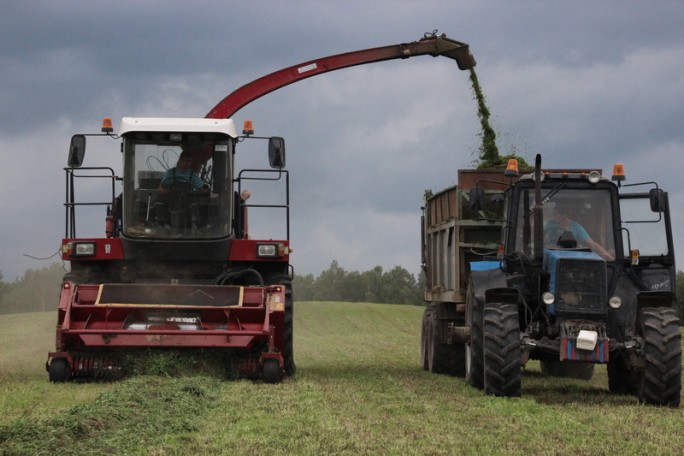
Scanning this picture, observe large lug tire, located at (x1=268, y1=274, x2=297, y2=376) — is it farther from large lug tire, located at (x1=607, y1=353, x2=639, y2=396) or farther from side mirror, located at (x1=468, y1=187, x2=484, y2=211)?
large lug tire, located at (x1=607, y1=353, x2=639, y2=396)

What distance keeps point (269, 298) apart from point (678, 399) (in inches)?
192

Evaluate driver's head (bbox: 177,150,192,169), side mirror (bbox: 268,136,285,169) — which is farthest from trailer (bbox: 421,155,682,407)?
driver's head (bbox: 177,150,192,169)

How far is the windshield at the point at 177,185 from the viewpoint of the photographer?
13352mm

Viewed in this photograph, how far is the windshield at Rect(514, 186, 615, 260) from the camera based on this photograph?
Result: 39.1 ft

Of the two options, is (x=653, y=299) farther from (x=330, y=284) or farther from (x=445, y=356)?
(x=330, y=284)

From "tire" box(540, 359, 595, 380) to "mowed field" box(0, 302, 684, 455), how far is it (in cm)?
148

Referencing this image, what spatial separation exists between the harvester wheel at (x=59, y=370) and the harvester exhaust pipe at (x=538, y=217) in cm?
558

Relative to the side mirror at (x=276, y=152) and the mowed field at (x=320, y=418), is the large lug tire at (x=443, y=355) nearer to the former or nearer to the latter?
the mowed field at (x=320, y=418)

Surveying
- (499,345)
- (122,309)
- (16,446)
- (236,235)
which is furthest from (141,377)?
(16,446)

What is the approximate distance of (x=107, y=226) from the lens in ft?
45.2

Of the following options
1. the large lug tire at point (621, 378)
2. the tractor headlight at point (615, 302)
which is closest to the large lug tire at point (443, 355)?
the large lug tire at point (621, 378)

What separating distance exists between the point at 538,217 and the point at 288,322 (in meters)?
3.60

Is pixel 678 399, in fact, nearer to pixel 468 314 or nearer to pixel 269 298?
pixel 468 314

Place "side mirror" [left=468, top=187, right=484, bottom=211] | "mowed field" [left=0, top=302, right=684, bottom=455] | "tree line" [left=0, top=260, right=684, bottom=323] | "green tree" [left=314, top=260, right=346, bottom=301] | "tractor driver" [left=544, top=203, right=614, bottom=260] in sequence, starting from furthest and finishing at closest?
"green tree" [left=314, top=260, right=346, bottom=301] < "tree line" [left=0, top=260, right=684, bottom=323] < "side mirror" [left=468, top=187, right=484, bottom=211] < "tractor driver" [left=544, top=203, right=614, bottom=260] < "mowed field" [left=0, top=302, right=684, bottom=455]
